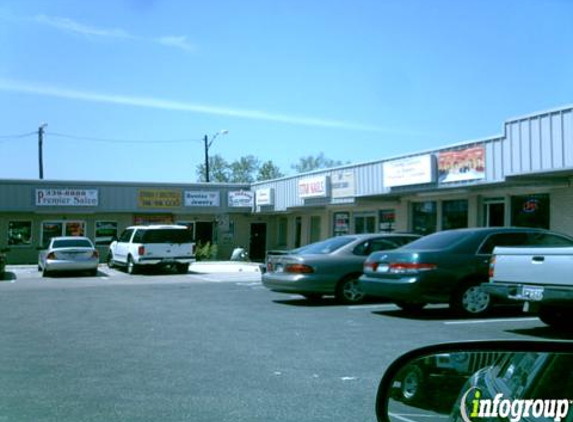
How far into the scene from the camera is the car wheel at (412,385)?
2566 millimetres

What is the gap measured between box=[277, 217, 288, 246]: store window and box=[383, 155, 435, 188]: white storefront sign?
45.5ft

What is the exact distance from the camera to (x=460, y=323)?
34.3 feet

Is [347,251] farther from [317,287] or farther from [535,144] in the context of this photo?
[535,144]

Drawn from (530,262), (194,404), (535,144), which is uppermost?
(535,144)

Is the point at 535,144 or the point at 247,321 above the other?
the point at 535,144

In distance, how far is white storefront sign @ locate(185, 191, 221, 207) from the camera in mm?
35281

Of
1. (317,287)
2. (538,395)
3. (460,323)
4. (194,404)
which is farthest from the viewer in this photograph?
(317,287)

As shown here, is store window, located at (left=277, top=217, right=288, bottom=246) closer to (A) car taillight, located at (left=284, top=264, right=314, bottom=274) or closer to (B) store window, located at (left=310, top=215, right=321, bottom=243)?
(B) store window, located at (left=310, top=215, right=321, bottom=243)

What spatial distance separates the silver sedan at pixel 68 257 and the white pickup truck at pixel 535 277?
58.5 ft

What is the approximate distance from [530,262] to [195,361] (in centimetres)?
426

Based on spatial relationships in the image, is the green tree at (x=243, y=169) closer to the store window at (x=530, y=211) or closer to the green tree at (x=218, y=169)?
the green tree at (x=218, y=169)

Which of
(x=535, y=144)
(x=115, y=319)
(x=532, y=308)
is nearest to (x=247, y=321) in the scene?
(x=115, y=319)

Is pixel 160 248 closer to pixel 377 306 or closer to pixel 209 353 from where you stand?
pixel 377 306

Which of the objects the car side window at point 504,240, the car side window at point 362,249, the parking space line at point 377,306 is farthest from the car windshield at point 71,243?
the car side window at point 504,240
